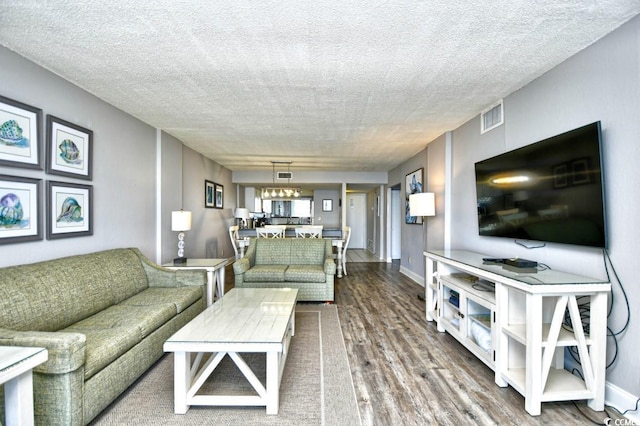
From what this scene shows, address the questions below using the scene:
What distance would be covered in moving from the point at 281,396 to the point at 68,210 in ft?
7.72

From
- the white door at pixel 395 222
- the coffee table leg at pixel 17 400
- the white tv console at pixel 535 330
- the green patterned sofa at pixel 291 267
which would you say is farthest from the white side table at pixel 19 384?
the white door at pixel 395 222

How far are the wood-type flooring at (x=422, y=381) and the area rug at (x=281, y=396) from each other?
0.12 m

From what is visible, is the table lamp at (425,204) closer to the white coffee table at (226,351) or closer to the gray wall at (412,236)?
the gray wall at (412,236)

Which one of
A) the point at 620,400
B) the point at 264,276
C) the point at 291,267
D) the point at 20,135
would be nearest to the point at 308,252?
the point at 291,267

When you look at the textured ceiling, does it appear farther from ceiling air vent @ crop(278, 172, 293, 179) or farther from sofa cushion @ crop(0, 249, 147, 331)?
ceiling air vent @ crop(278, 172, 293, 179)

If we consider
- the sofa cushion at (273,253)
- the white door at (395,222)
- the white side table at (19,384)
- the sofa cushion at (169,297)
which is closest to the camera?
the white side table at (19,384)

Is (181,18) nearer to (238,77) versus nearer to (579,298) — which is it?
(238,77)

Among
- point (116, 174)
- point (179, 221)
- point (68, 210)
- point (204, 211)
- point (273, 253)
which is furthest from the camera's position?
point (204, 211)

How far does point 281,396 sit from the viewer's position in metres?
1.97

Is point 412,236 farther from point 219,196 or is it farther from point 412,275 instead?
point 219,196

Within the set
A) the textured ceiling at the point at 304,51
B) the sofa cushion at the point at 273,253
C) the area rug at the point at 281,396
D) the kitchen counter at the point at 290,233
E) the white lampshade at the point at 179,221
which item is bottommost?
the area rug at the point at 281,396

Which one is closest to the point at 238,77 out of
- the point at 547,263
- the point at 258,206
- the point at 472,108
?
the point at 472,108

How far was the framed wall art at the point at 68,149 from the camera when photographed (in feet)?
7.89

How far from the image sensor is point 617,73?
1.83m
